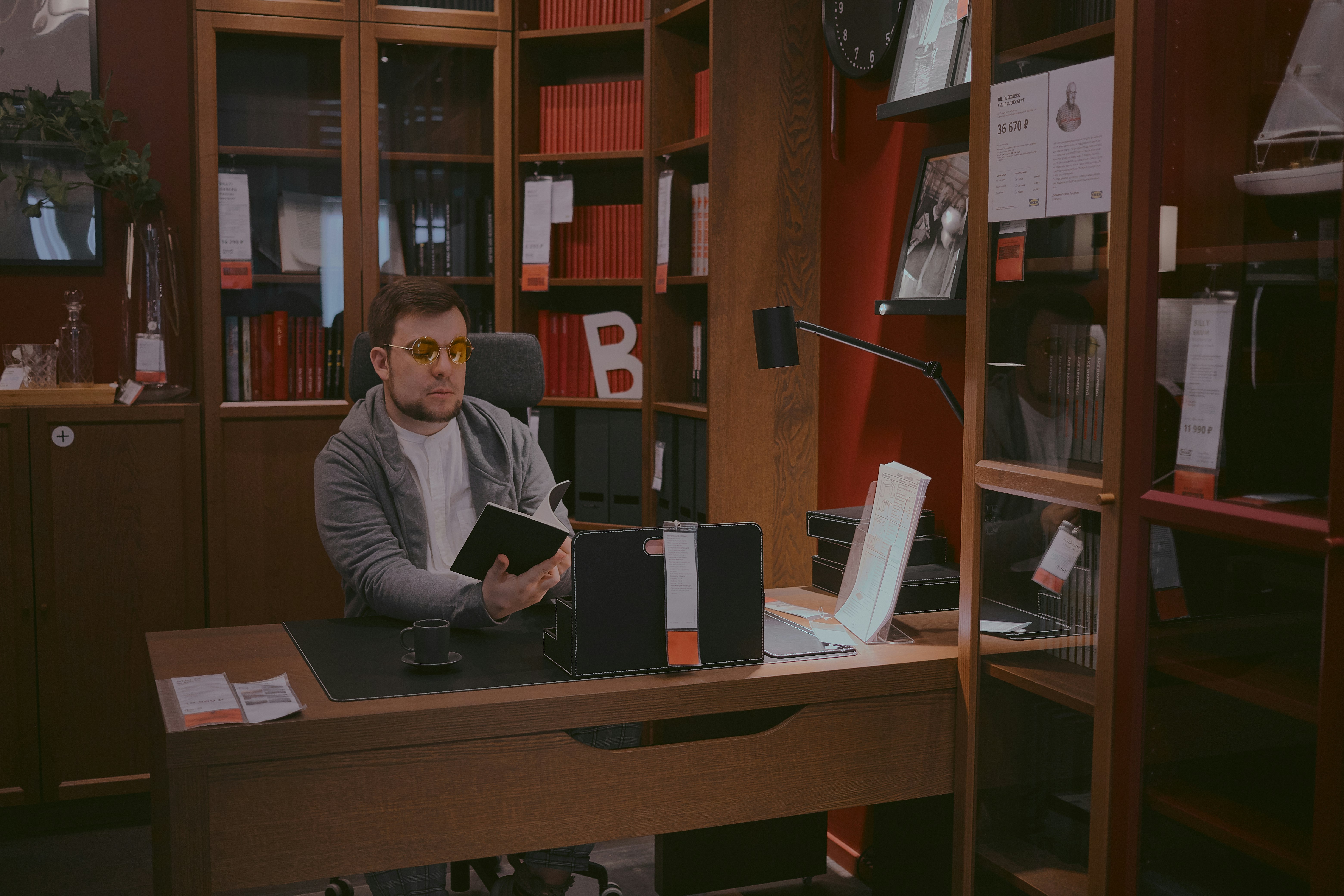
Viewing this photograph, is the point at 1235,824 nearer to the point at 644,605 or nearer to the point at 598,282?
the point at 644,605

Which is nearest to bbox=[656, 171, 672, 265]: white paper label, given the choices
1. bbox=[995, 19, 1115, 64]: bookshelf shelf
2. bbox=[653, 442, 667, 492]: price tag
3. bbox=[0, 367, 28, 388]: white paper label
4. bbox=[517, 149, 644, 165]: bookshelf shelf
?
bbox=[517, 149, 644, 165]: bookshelf shelf

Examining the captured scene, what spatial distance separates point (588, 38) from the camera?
3404mm

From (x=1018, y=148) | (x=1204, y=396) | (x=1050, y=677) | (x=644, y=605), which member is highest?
(x=1018, y=148)

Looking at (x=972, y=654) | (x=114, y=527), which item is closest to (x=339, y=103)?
(x=114, y=527)

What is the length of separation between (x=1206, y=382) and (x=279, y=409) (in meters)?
2.62

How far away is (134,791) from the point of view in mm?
3105

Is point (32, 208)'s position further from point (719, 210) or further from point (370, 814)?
point (370, 814)

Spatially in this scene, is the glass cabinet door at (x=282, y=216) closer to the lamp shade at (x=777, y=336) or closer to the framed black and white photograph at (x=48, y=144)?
the framed black and white photograph at (x=48, y=144)

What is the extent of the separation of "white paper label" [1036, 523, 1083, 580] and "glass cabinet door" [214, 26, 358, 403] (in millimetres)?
2375

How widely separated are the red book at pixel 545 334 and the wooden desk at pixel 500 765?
1.76 m

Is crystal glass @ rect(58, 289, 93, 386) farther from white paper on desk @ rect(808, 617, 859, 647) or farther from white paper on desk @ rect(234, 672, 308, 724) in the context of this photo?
white paper on desk @ rect(808, 617, 859, 647)

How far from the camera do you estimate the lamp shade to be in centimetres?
→ 211

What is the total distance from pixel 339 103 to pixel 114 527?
1.40 metres

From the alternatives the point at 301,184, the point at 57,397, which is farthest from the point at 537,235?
the point at 57,397
